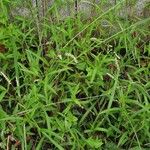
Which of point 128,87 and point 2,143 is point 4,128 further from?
point 128,87

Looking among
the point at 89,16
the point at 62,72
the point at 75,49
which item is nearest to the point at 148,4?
the point at 89,16

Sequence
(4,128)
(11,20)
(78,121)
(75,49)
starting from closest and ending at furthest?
(4,128) < (78,121) < (75,49) < (11,20)

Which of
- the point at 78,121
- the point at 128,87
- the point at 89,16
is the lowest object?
the point at 78,121

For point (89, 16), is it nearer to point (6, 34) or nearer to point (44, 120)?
point (6, 34)

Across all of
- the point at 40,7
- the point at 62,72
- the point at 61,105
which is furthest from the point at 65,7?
the point at 61,105

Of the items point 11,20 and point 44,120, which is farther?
point 11,20

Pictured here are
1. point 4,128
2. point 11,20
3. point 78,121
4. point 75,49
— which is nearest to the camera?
point 4,128

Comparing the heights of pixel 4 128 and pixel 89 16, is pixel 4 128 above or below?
below
